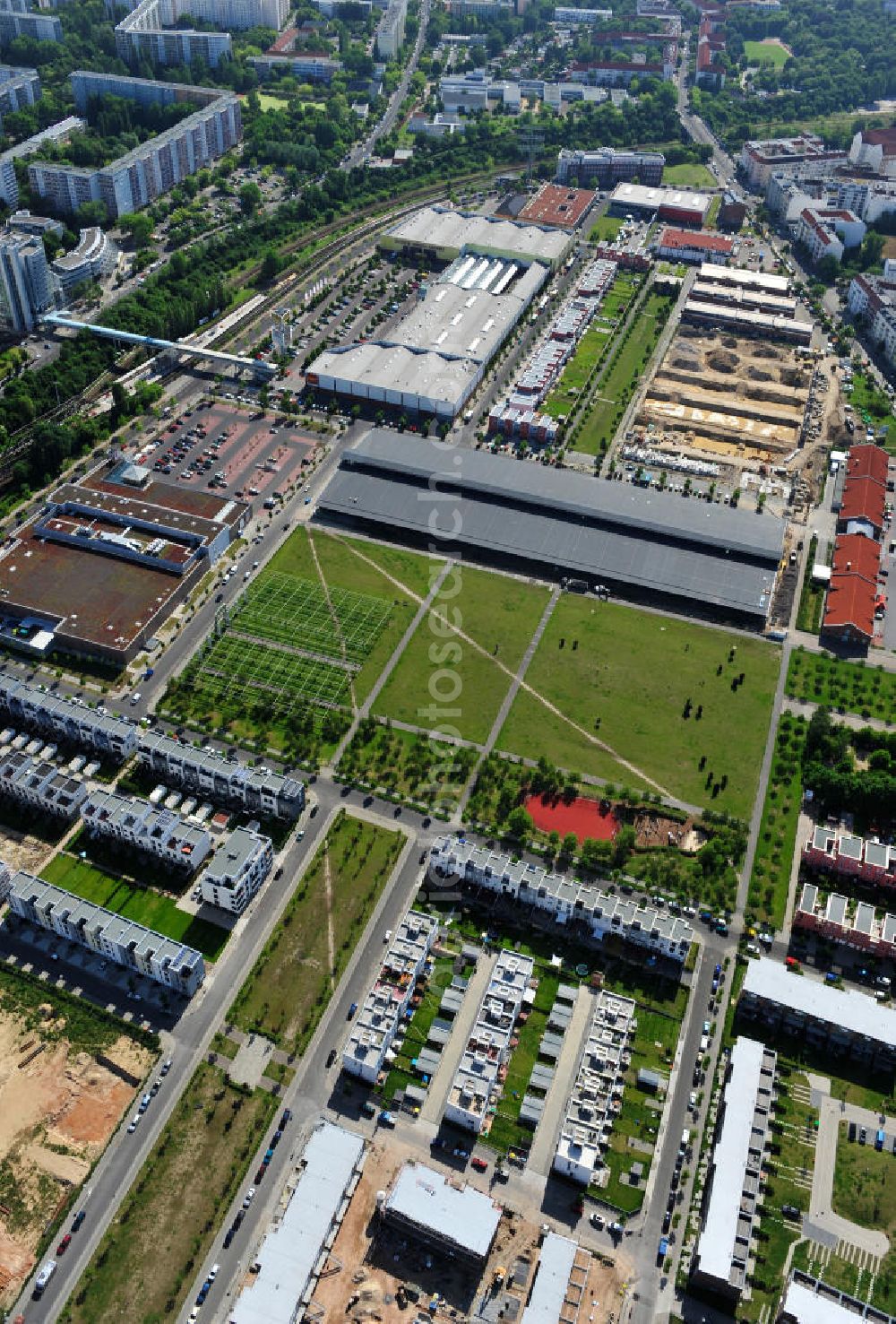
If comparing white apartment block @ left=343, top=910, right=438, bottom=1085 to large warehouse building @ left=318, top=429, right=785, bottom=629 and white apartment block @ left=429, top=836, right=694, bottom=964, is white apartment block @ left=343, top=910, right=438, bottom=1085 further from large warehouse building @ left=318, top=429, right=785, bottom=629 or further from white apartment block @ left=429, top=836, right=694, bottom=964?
large warehouse building @ left=318, top=429, right=785, bottom=629

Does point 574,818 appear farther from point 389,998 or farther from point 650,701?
point 389,998

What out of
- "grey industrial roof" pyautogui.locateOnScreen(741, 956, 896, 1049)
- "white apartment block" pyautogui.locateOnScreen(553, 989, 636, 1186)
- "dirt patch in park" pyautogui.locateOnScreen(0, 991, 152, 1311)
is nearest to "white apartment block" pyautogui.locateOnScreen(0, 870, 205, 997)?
"dirt patch in park" pyautogui.locateOnScreen(0, 991, 152, 1311)

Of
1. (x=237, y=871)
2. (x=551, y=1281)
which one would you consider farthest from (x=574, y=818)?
(x=551, y=1281)

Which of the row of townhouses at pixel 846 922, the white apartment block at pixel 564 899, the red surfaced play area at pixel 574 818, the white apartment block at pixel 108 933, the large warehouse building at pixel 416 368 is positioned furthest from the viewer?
the large warehouse building at pixel 416 368

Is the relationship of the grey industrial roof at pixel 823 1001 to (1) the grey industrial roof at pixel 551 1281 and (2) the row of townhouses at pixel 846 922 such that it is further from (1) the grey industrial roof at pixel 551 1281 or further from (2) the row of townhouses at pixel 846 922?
(1) the grey industrial roof at pixel 551 1281

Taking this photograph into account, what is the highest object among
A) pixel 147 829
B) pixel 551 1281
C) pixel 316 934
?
pixel 147 829

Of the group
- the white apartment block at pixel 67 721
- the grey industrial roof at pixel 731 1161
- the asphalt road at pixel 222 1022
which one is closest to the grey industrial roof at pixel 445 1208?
the asphalt road at pixel 222 1022
